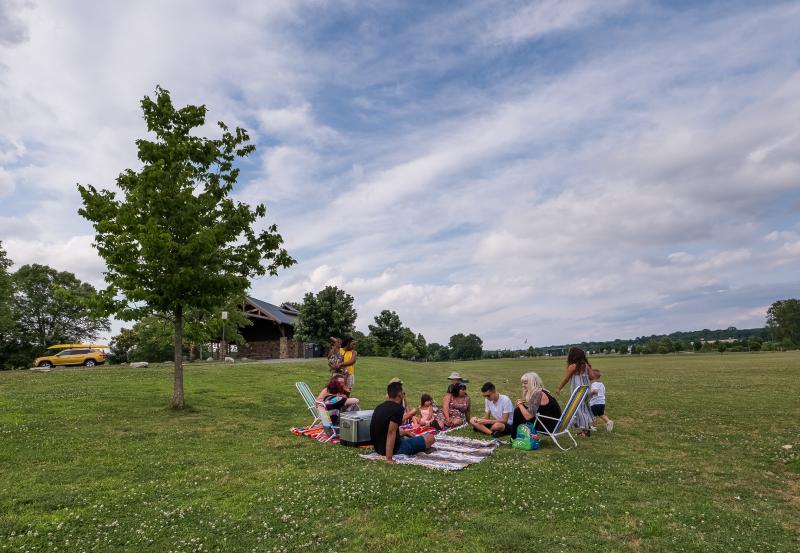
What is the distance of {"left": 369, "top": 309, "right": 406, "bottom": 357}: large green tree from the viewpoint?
72.0 metres

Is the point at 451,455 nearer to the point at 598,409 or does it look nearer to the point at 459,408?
the point at 459,408

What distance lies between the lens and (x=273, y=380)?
2338 centimetres

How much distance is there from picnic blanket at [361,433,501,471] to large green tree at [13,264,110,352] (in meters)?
54.5

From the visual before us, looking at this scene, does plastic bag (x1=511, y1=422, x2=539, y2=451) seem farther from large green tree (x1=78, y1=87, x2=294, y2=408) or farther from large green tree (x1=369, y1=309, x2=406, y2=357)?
large green tree (x1=369, y1=309, x2=406, y2=357)

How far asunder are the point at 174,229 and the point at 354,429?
28.7 feet

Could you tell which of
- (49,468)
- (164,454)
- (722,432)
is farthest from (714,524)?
(49,468)

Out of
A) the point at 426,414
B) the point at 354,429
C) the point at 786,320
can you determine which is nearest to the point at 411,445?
the point at 354,429

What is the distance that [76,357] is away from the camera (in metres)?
35.6

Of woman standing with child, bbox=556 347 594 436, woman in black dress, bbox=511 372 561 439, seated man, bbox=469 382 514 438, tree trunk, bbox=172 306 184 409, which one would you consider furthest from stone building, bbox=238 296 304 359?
woman in black dress, bbox=511 372 561 439

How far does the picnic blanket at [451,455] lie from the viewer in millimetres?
8227

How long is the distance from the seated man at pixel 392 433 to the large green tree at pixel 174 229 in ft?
25.4

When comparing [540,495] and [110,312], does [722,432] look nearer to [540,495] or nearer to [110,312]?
[540,495]

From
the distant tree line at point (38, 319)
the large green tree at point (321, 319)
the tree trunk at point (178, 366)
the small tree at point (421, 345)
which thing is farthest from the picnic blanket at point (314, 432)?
the small tree at point (421, 345)

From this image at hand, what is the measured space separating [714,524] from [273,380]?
67.5ft
